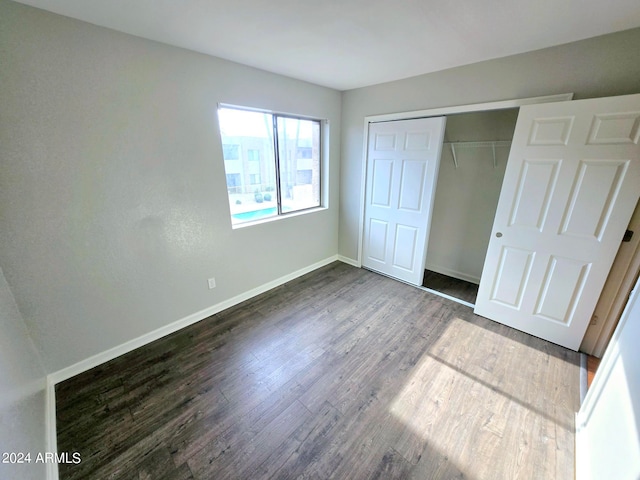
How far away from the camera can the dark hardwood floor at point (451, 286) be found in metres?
2.98

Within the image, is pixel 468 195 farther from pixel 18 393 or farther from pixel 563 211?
pixel 18 393

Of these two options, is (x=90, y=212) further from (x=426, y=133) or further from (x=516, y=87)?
(x=516, y=87)

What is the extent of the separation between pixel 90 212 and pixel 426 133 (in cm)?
312

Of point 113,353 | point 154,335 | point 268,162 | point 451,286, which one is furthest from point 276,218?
point 451,286

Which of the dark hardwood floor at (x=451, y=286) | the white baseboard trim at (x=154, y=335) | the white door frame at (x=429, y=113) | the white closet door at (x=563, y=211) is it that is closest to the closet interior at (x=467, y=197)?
the dark hardwood floor at (x=451, y=286)

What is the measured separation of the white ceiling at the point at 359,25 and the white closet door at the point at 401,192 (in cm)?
75

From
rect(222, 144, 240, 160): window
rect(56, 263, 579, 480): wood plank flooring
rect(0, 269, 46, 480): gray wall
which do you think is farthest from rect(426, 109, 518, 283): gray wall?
rect(0, 269, 46, 480): gray wall

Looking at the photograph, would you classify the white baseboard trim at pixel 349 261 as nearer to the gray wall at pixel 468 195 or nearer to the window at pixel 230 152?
the gray wall at pixel 468 195

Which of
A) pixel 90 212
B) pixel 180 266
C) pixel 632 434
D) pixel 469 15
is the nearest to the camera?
pixel 632 434

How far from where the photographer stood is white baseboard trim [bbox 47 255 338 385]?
72.8 inches

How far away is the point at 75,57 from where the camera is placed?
60.7 inches

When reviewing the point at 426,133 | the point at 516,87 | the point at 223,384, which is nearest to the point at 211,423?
the point at 223,384

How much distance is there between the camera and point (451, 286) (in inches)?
126

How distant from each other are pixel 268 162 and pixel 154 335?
A: 6.90 feet
